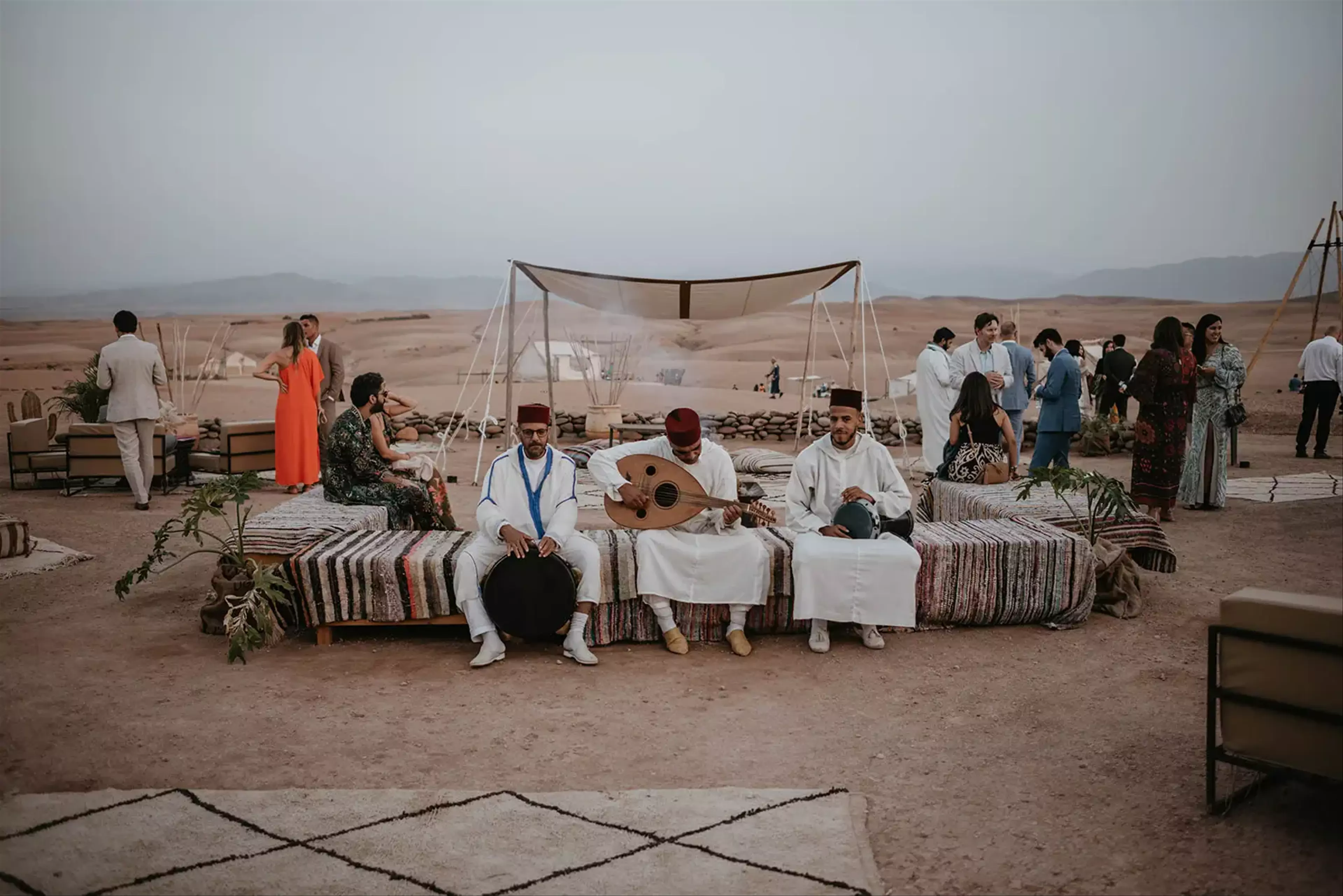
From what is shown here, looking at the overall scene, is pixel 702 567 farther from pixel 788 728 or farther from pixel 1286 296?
pixel 1286 296

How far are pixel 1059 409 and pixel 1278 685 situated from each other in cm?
513

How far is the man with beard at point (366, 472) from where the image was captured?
5746mm

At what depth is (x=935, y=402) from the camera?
8875 millimetres

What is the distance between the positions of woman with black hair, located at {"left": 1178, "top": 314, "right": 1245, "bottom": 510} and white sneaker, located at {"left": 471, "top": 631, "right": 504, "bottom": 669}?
5.40m

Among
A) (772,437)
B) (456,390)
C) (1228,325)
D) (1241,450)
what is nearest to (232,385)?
(456,390)

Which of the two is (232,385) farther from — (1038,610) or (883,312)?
(883,312)

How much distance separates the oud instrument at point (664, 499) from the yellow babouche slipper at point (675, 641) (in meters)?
0.47

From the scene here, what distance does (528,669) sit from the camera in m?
4.32

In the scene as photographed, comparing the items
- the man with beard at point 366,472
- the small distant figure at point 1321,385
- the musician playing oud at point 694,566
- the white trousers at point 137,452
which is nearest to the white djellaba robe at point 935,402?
the small distant figure at point 1321,385

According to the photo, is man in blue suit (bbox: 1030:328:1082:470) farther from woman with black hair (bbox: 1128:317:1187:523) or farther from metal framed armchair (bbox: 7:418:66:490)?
metal framed armchair (bbox: 7:418:66:490)

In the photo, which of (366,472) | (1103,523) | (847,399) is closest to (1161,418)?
(1103,523)

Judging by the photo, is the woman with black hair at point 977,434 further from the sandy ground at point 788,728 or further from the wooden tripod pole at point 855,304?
the wooden tripod pole at point 855,304

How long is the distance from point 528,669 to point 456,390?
19.9 meters

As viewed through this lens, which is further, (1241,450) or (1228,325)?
(1228,325)
